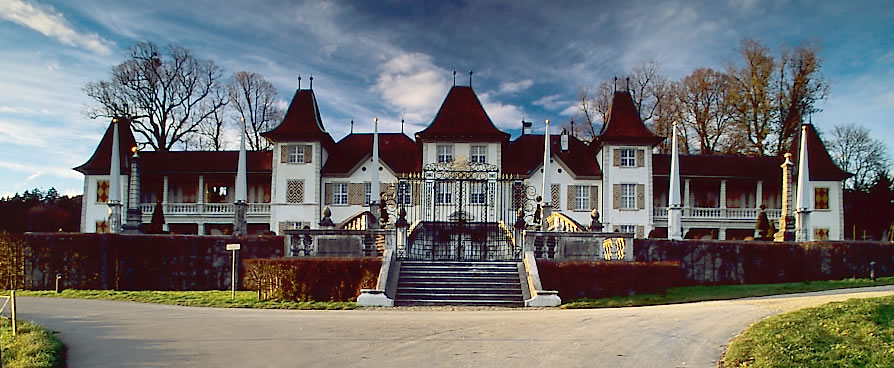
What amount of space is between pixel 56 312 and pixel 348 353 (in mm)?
8441

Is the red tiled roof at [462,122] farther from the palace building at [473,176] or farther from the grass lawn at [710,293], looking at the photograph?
the grass lawn at [710,293]

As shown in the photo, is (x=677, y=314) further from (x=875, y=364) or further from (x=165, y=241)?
(x=165, y=241)

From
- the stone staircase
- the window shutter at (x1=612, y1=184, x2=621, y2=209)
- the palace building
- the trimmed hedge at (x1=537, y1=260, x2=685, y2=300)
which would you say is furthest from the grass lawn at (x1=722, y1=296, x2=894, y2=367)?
the window shutter at (x1=612, y1=184, x2=621, y2=209)

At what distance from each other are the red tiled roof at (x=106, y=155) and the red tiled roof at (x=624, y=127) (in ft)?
83.1

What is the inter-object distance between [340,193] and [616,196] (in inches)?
565

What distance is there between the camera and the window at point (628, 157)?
3756cm

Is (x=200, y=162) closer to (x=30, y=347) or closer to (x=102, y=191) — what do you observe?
(x=102, y=191)

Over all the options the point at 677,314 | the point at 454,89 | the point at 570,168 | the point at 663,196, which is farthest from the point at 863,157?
the point at 677,314

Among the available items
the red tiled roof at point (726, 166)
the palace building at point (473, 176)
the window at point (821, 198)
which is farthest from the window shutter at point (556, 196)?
the window at point (821, 198)

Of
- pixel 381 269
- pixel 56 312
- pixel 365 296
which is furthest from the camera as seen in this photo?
pixel 381 269

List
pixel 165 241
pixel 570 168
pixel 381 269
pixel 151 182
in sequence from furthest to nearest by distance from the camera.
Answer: pixel 151 182
pixel 570 168
pixel 165 241
pixel 381 269

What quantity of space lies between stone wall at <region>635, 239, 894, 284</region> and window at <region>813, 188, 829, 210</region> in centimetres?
1681

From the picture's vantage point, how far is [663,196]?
39.5m

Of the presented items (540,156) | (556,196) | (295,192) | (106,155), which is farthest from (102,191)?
(556,196)
